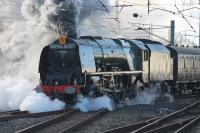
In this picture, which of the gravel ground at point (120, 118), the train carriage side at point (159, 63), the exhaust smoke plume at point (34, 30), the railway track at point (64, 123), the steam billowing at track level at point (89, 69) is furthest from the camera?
the exhaust smoke plume at point (34, 30)

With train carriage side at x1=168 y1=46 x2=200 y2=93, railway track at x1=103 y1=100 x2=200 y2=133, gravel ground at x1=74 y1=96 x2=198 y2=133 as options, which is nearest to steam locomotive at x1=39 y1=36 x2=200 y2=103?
gravel ground at x1=74 y1=96 x2=198 y2=133

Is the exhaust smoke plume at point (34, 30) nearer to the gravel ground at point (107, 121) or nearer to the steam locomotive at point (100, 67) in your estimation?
the steam locomotive at point (100, 67)

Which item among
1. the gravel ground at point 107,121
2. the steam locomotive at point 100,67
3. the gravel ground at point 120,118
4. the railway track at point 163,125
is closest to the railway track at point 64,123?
→ the gravel ground at point 107,121

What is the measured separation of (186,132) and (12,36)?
24.8 metres

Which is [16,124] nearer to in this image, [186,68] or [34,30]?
[186,68]

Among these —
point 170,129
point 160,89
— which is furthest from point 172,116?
point 160,89

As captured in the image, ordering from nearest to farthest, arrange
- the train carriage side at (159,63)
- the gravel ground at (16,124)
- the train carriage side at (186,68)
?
the gravel ground at (16,124) < the train carriage side at (159,63) < the train carriage side at (186,68)

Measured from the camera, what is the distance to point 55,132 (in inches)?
423

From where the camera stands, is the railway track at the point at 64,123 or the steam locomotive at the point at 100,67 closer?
the railway track at the point at 64,123

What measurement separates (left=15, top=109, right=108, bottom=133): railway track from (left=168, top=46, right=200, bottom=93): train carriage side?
11169mm

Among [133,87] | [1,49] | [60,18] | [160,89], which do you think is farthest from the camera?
[1,49]

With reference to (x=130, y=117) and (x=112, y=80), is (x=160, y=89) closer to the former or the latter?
(x=112, y=80)

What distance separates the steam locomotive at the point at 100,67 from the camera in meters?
16.6

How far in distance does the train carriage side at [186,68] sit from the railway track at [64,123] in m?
11.2
